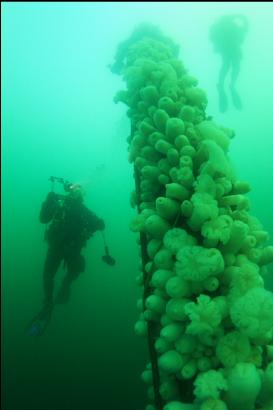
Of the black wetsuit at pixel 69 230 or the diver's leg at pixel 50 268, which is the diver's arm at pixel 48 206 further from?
the diver's leg at pixel 50 268

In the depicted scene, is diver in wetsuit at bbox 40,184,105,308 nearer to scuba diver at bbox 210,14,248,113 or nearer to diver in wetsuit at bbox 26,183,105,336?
diver in wetsuit at bbox 26,183,105,336

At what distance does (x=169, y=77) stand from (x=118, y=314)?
17.5 metres

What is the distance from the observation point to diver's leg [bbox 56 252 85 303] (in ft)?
30.9

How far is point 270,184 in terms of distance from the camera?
84.9ft

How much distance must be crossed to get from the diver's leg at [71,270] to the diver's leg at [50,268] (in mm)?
261

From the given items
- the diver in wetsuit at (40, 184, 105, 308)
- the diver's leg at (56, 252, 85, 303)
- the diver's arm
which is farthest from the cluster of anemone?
the diver's leg at (56, 252, 85, 303)

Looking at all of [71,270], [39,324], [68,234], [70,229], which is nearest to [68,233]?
[68,234]

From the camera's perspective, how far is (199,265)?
222 cm

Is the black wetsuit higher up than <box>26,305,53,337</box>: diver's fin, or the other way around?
the black wetsuit

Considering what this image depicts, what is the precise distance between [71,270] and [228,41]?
8353 mm

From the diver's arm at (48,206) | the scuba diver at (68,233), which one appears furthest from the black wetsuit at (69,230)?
the diver's arm at (48,206)

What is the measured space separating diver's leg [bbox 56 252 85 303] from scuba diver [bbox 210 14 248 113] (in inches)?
245

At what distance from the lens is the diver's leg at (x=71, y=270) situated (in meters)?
9.42

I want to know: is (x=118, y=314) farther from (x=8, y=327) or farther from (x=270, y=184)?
(x=270, y=184)
